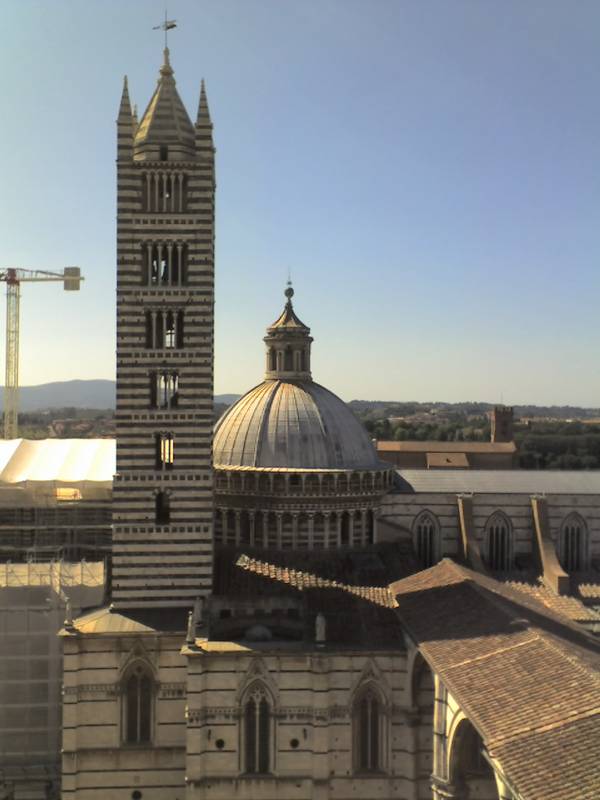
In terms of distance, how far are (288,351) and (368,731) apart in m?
15.9

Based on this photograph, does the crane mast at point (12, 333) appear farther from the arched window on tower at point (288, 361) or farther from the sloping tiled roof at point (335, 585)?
the sloping tiled roof at point (335, 585)

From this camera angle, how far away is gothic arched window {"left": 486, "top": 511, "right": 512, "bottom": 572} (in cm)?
3456

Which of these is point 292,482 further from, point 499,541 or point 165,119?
point 165,119

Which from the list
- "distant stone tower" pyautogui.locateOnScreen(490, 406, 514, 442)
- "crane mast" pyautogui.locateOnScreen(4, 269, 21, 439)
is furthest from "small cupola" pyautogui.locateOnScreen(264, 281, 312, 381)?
"crane mast" pyautogui.locateOnScreen(4, 269, 21, 439)

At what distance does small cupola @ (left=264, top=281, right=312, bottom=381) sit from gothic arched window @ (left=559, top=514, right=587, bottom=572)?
42.7ft

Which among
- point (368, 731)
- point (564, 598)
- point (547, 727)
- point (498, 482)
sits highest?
point (498, 482)

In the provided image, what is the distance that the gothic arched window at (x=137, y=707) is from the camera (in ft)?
84.3

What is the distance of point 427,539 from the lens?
34.5 meters

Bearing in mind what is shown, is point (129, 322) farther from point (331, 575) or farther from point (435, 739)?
point (435, 739)

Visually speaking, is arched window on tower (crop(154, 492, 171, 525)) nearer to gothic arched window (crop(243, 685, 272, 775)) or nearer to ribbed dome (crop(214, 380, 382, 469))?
ribbed dome (crop(214, 380, 382, 469))

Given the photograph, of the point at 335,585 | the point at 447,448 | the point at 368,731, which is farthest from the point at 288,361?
the point at 447,448

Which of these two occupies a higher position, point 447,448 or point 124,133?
point 124,133

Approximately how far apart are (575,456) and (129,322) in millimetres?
104464

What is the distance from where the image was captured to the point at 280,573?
2930 cm
